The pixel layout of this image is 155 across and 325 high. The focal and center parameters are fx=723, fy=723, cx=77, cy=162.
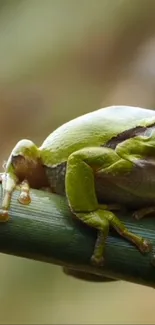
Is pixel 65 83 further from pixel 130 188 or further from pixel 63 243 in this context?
pixel 63 243

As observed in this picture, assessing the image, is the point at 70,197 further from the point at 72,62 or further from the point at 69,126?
the point at 72,62

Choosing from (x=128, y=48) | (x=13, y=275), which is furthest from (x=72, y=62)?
(x=13, y=275)

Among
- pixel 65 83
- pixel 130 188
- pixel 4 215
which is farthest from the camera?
pixel 65 83

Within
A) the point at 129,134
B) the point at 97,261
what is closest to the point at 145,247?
the point at 97,261

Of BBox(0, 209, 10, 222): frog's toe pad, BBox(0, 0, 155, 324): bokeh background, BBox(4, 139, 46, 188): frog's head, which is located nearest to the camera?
BBox(0, 209, 10, 222): frog's toe pad

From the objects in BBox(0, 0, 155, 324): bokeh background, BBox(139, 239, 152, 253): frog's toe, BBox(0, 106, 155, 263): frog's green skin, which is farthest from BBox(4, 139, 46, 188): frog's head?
BBox(0, 0, 155, 324): bokeh background

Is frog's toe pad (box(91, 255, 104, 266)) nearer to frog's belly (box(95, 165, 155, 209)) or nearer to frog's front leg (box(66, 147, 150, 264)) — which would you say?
frog's front leg (box(66, 147, 150, 264))

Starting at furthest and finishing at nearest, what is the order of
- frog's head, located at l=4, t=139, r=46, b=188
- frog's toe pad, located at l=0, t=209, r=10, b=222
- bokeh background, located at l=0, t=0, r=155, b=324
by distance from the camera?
bokeh background, located at l=0, t=0, r=155, b=324 < frog's head, located at l=4, t=139, r=46, b=188 < frog's toe pad, located at l=0, t=209, r=10, b=222
